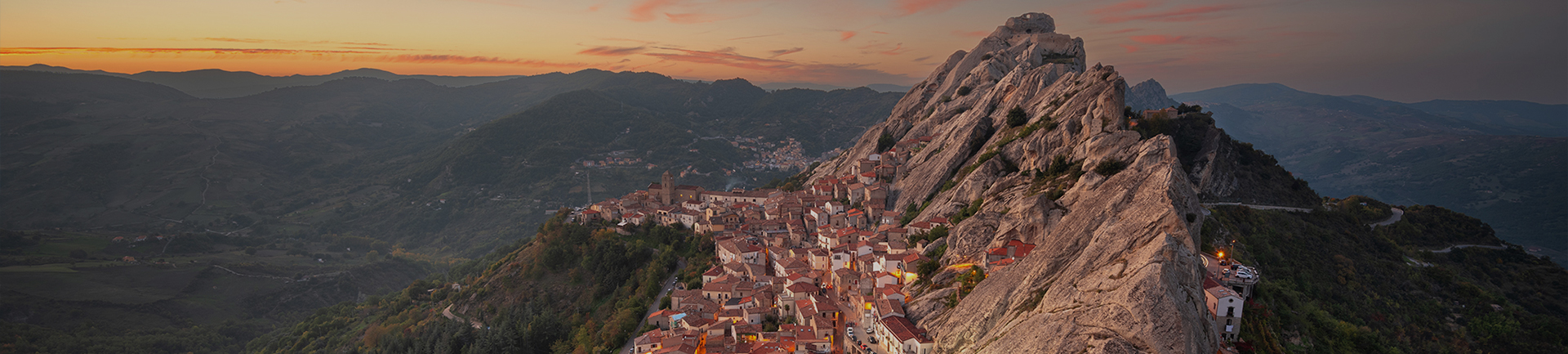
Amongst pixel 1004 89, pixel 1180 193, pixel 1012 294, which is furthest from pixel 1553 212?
pixel 1012 294

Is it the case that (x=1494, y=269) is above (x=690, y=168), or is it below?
above

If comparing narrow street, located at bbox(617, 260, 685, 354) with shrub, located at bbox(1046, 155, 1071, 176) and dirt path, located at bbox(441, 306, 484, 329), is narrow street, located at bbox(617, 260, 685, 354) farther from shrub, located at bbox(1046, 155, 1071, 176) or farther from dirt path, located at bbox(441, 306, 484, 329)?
shrub, located at bbox(1046, 155, 1071, 176)

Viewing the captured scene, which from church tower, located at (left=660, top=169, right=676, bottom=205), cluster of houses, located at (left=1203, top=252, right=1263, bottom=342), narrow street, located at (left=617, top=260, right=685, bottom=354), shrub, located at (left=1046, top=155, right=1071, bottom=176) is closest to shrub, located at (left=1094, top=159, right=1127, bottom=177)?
shrub, located at (left=1046, top=155, right=1071, bottom=176)

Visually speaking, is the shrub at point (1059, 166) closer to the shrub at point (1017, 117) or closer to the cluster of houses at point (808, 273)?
the cluster of houses at point (808, 273)

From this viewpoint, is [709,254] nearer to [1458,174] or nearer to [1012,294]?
[1012,294]

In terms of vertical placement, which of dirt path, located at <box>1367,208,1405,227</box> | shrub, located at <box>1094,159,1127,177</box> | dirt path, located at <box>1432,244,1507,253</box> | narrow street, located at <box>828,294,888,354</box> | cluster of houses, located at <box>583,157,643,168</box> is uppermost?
shrub, located at <box>1094,159,1127,177</box>

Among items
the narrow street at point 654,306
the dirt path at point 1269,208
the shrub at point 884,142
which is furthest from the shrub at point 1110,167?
the shrub at point 884,142
